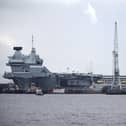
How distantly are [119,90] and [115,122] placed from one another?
114 m

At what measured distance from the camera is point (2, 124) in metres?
64.3

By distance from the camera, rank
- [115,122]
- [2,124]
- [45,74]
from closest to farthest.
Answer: [2,124] → [115,122] → [45,74]

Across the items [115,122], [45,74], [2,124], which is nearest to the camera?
[2,124]

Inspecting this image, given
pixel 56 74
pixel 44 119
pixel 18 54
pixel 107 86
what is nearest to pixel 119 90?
pixel 107 86

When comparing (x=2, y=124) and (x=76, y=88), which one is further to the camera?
(x=76, y=88)

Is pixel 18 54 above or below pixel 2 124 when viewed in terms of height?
above

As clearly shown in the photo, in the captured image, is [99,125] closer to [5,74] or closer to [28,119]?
[28,119]

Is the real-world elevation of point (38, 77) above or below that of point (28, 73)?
below

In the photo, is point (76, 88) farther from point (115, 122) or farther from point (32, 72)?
point (115, 122)

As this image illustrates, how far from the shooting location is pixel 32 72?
183m

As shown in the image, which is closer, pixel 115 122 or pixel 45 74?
pixel 115 122

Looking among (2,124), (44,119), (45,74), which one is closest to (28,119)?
(44,119)

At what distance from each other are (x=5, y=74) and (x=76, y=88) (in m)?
20.8

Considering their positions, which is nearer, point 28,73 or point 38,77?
point 38,77
